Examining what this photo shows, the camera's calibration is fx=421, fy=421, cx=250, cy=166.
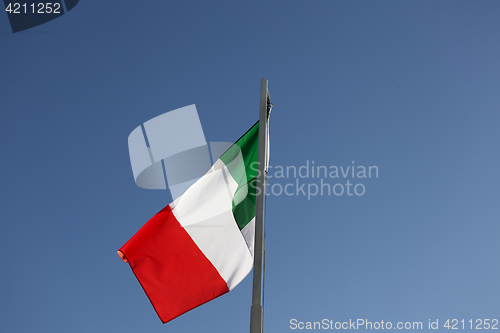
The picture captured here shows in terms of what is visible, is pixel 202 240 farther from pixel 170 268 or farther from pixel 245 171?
pixel 245 171

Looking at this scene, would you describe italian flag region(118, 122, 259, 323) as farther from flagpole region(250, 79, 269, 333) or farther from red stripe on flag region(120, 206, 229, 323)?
flagpole region(250, 79, 269, 333)

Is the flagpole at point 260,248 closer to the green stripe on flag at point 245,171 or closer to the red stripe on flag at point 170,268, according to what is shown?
the green stripe on flag at point 245,171

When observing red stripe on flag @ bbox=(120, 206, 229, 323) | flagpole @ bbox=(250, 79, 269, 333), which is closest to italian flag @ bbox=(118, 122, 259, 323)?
red stripe on flag @ bbox=(120, 206, 229, 323)

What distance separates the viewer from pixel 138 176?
1163 centimetres

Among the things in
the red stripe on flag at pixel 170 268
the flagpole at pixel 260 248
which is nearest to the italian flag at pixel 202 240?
the red stripe on flag at pixel 170 268

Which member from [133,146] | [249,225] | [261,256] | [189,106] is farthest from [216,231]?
[189,106]

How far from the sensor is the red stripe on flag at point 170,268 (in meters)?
8.52

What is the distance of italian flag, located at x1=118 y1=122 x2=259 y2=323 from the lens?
857 centimetres

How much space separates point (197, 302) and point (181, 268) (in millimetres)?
787

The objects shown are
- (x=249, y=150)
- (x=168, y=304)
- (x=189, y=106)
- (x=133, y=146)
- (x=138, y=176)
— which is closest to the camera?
(x=168, y=304)

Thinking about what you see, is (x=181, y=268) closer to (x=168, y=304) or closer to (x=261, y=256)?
(x=168, y=304)

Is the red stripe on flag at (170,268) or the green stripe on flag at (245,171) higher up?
the green stripe on flag at (245,171)

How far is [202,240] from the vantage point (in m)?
8.97

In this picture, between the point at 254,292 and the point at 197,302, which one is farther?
the point at 197,302
